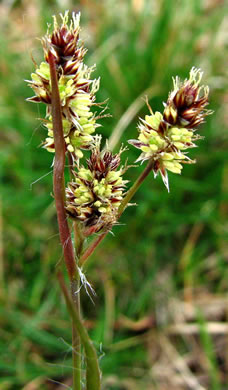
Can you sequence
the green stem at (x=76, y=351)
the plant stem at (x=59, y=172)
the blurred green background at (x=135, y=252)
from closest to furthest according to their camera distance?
1. the plant stem at (x=59, y=172)
2. the green stem at (x=76, y=351)
3. the blurred green background at (x=135, y=252)

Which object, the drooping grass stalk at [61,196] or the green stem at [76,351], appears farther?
the green stem at [76,351]

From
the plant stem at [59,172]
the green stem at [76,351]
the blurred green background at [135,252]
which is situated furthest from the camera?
the blurred green background at [135,252]

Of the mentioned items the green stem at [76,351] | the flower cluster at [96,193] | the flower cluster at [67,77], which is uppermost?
the flower cluster at [67,77]

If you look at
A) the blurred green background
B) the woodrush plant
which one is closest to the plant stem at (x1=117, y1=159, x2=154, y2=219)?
the woodrush plant

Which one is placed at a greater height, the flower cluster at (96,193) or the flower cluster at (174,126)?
the flower cluster at (174,126)

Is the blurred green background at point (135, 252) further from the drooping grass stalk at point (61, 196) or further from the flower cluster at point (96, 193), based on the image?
the flower cluster at point (96, 193)

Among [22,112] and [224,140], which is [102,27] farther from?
[224,140]

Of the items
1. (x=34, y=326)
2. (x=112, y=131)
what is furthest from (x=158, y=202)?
(x=34, y=326)

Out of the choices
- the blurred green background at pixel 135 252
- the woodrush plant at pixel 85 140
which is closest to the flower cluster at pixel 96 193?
the woodrush plant at pixel 85 140

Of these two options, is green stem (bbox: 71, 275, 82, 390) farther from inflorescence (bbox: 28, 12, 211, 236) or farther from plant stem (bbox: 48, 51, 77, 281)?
inflorescence (bbox: 28, 12, 211, 236)
